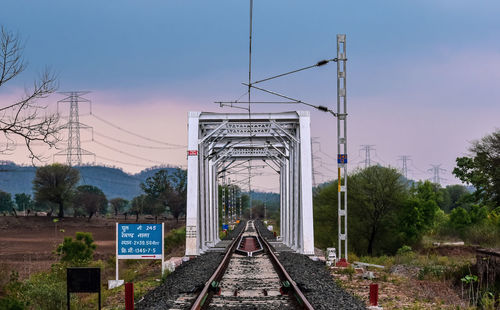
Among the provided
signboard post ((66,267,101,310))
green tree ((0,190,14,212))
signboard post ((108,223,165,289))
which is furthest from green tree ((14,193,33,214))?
signboard post ((66,267,101,310))

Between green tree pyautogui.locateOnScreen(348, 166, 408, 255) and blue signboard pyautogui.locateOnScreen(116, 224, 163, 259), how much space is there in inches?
1201

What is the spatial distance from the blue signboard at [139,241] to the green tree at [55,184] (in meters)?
90.3

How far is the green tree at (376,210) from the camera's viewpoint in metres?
45.1

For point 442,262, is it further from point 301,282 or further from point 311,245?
point 301,282

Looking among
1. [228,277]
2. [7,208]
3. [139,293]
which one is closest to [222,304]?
[139,293]

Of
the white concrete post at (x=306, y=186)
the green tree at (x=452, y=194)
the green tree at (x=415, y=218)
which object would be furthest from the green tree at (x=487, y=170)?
the green tree at (x=452, y=194)

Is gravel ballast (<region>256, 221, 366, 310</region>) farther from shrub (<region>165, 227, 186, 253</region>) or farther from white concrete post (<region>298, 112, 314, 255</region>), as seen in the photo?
shrub (<region>165, 227, 186, 253</region>)

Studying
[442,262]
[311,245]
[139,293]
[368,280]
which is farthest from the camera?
[311,245]

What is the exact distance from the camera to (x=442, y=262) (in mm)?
21938

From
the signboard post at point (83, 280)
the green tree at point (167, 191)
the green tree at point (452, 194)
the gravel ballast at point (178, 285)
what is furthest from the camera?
the green tree at point (452, 194)

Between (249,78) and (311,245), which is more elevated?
(249,78)

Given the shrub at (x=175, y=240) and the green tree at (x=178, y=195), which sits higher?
the green tree at (x=178, y=195)

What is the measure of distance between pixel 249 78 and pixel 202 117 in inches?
264

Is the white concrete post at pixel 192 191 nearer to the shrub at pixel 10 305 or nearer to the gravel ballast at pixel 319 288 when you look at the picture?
the gravel ballast at pixel 319 288
